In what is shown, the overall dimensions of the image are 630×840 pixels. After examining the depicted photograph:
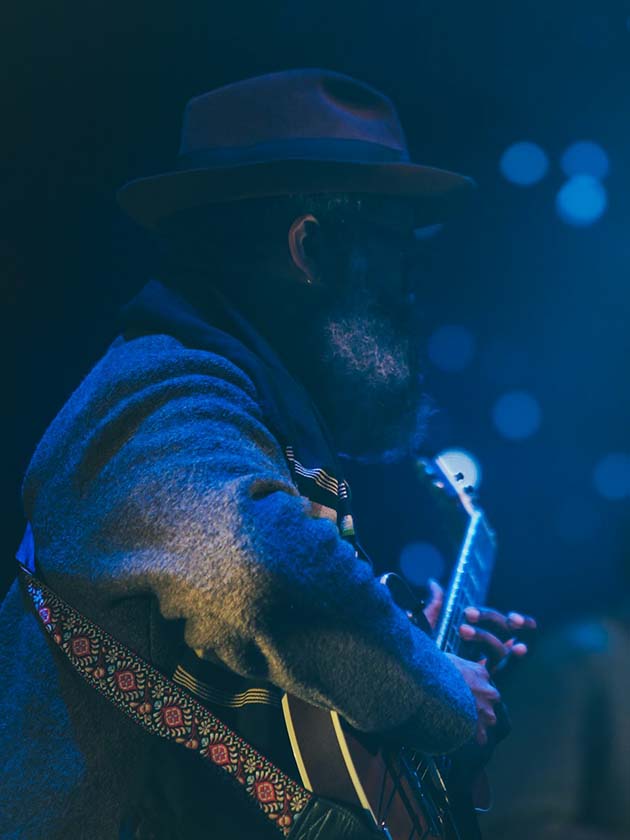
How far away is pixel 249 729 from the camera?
1.33 m

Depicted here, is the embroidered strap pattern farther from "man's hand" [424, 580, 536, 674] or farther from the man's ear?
the man's ear

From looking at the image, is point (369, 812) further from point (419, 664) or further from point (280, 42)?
point (280, 42)

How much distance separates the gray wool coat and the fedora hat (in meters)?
0.86

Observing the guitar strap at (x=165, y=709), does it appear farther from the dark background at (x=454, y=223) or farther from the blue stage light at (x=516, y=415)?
the blue stage light at (x=516, y=415)

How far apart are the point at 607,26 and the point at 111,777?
3431mm

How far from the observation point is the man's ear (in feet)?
6.67

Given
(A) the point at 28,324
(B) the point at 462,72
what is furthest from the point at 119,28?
(B) the point at 462,72

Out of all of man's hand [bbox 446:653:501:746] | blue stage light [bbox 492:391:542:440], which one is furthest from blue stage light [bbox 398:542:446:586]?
man's hand [bbox 446:653:501:746]

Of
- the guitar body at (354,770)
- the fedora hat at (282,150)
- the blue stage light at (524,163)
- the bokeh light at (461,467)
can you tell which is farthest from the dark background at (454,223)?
the guitar body at (354,770)

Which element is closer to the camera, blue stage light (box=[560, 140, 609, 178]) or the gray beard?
the gray beard

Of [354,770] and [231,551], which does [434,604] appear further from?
[231,551]

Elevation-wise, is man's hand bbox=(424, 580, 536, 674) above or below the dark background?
below

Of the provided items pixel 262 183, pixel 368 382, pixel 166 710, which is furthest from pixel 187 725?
pixel 262 183

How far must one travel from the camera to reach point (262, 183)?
2.02 metres
